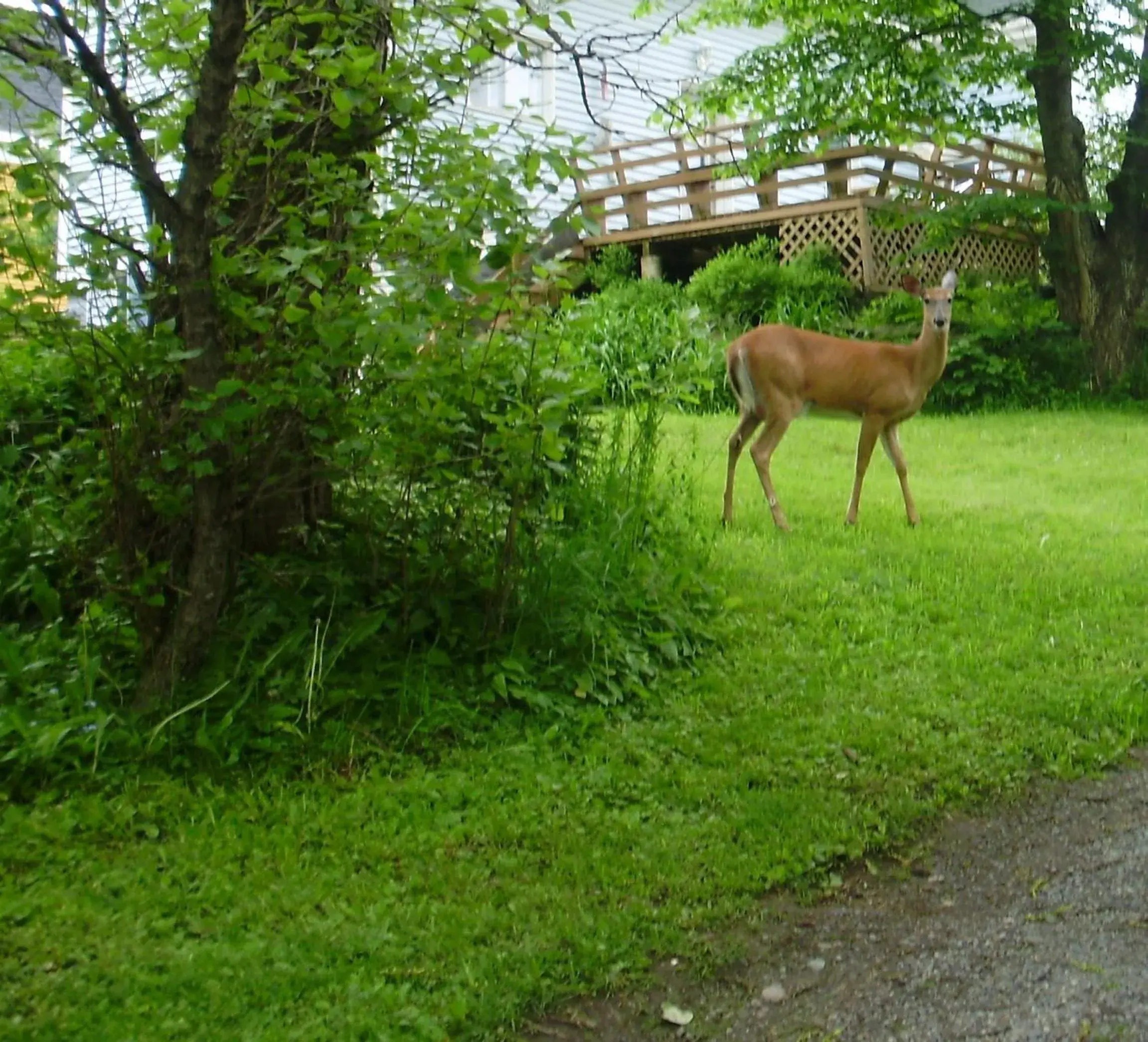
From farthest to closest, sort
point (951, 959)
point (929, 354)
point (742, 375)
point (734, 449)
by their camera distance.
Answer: point (929, 354) < point (742, 375) < point (734, 449) < point (951, 959)

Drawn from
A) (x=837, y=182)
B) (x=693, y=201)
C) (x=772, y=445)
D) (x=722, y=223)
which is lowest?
(x=772, y=445)

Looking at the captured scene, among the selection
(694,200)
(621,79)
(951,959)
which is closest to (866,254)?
(694,200)

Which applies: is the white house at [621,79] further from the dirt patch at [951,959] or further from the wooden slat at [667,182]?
the dirt patch at [951,959]

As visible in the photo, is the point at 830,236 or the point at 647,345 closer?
the point at 647,345

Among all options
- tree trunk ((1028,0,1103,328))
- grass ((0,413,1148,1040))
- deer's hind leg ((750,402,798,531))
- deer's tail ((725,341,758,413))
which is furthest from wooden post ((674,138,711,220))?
grass ((0,413,1148,1040))

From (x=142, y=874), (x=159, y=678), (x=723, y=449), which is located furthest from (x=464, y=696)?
(x=723, y=449)

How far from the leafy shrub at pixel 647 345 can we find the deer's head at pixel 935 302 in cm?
144

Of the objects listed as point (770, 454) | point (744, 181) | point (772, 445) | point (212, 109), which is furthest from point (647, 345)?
point (212, 109)

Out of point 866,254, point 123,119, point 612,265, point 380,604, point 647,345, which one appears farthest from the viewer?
point 612,265

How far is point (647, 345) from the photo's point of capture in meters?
13.0

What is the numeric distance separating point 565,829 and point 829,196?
613 inches

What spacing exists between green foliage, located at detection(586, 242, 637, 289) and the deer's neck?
33.1 ft

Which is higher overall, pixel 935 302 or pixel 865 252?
pixel 865 252

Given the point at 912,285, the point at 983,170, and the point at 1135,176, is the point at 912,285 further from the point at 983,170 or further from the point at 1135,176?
the point at 983,170
